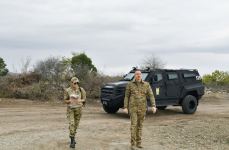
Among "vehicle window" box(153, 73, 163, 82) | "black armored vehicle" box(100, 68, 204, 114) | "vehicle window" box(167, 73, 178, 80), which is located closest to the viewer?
"black armored vehicle" box(100, 68, 204, 114)

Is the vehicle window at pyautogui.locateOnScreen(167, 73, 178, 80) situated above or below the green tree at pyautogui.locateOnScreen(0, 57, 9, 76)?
below

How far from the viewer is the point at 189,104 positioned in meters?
21.1

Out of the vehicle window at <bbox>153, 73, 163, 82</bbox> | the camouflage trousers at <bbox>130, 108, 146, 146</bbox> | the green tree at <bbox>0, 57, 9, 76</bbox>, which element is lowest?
the camouflage trousers at <bbox>130, 108, 146, 146</bbox>

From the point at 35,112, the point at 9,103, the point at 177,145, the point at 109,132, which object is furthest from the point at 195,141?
the point at 9,103

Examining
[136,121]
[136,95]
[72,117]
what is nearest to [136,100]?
[136,95]

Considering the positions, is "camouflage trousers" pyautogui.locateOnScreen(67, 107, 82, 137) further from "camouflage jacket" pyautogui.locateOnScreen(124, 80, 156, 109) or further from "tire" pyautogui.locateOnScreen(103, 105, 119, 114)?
"tire" pyautogui.locateOnScreen(103, 105, 119, 114)

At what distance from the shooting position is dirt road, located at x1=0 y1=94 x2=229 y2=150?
13.0m

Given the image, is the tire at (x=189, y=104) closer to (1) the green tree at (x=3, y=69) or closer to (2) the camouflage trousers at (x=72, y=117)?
(2) the camouflage trousers at (x=72, y=117)

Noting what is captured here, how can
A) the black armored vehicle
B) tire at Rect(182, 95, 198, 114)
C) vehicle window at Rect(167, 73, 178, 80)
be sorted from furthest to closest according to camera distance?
tire at Rect(182, 95, 198, 114)
vehicle window at Rect(167, 73, 178, 80)
the black armored vehicle

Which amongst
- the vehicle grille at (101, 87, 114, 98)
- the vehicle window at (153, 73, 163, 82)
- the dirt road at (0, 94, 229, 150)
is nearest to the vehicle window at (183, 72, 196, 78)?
the vehicle window at (153, 73, 163, 82)

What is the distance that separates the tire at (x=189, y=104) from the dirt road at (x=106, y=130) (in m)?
0.26

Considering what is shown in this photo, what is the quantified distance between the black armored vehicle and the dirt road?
52 centimetres

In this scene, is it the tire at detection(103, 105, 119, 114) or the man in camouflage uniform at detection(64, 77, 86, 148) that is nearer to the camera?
the man in camouflage uniform at detection(64, 77, 86, 148)

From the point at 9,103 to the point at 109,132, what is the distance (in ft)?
33.4
